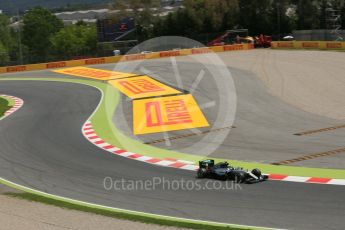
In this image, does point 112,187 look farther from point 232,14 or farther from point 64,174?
point 232,14

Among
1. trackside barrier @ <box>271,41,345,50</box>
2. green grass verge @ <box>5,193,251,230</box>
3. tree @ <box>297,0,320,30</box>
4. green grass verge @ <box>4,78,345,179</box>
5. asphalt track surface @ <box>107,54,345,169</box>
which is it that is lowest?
asphalt track surface @ <box>107,54,345,169</box>

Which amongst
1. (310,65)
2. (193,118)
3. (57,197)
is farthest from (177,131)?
(310,65)

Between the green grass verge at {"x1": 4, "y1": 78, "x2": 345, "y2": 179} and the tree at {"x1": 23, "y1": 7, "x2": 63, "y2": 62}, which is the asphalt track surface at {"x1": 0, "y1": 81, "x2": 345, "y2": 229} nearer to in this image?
the green grass verge at {"x1": 4, "y1": 78, "x2": 345, "y2": 179}

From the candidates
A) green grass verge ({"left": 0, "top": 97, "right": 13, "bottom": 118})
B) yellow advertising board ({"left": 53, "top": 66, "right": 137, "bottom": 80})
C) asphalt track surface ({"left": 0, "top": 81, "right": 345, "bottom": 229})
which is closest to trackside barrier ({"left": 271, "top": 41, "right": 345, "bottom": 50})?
yellow advertising board ({"left": 53, "top": 66, "right": 137, "bottom": 80})

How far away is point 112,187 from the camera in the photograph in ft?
52.5

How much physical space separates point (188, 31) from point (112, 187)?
7764cm

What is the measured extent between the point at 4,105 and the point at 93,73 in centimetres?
1539

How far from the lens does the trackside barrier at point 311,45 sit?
54.4 meters

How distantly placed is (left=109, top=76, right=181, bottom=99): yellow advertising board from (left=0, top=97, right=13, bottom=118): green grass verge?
7.89 m

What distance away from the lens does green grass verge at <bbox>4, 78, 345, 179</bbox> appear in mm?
16344

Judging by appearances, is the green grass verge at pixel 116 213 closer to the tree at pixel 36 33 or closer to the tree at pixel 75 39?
the tree at pixel 75 39

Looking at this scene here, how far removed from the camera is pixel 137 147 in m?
21.9

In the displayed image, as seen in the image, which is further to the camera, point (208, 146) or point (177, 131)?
point (177, 131)

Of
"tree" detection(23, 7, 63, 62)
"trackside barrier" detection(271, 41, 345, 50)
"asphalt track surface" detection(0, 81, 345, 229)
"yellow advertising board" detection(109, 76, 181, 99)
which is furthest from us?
"tree" detection(23, 7, 63, 62)
